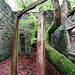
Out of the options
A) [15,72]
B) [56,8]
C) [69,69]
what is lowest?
[69,69]

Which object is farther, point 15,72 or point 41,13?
point 15,72

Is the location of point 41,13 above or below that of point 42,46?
above

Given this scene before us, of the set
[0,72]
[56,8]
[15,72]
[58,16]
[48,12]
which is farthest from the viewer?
[48,12]

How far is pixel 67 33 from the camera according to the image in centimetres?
403

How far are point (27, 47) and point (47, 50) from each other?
7.44 ft

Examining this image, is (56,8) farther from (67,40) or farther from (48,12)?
(48,12)

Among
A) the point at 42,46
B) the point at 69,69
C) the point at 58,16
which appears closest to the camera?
the point at 42,46

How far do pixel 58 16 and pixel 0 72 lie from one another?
10.2 ft

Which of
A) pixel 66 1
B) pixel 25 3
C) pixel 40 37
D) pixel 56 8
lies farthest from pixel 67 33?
pixel 40 37

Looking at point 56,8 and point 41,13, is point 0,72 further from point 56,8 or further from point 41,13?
point 56,8

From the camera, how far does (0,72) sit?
2430 mm

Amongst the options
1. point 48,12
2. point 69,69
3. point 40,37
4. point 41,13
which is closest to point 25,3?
point 48,12

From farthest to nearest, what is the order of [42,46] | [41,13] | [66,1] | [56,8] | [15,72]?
1. [66,1]
2. [56,8]
3. [15,72]
4. [41,13]
5. [42,46]

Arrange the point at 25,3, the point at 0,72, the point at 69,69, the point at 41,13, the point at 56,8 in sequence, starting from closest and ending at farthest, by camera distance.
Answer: the point at 41,13 < the point at 69,69 < the point at 56,8 < the point at 0,72 < the point at 25,3
